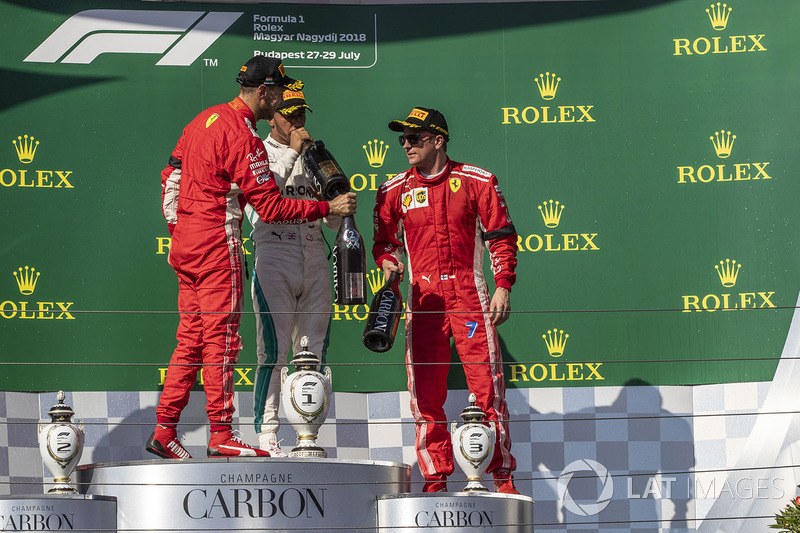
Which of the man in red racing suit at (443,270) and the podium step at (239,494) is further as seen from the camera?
the man in red racing suit at (443,270)

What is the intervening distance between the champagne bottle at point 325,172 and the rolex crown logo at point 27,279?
171 centimetres

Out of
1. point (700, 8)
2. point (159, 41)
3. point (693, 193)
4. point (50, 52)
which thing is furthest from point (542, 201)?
point (50, 52)

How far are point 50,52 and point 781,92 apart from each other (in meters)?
3.60

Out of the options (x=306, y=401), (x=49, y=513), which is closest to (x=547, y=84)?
(x=306, y=401)

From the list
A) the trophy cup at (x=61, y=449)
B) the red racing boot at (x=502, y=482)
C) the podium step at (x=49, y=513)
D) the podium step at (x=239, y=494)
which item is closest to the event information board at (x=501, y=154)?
the red racing boot at (x=502, y=482)

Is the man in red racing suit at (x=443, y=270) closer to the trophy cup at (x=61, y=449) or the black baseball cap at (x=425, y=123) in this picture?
the black baseball cap at (x=425, y=123)

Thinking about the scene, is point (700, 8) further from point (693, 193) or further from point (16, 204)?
point (16, 204)

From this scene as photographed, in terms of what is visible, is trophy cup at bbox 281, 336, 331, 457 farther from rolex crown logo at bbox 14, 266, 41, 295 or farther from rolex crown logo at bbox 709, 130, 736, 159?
rolex crown logo at bbox 709, 130, 736, 159

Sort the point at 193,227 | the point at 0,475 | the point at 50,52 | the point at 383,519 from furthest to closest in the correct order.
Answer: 1. the point at 50,52
2. the point at 0,475
3. the point at 193,227
4. the point at 383,519

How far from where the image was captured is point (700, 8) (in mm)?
6500

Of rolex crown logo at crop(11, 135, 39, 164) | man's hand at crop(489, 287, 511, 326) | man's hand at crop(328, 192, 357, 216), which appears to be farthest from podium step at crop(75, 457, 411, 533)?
rolex crown logo at crop(11, 135, 39, 164)

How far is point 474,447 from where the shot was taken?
4820mm

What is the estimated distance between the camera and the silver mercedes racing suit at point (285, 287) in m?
5.23

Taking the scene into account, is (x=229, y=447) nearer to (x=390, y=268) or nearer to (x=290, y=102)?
(x=390, y=268)
